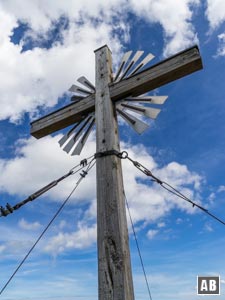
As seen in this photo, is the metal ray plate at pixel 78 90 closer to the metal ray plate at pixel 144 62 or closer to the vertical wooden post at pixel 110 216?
the vertical wooden post at pixel 110 216

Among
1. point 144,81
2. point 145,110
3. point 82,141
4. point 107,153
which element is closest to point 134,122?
point 145,110

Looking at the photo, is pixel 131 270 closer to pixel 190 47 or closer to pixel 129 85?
pixel 129 85

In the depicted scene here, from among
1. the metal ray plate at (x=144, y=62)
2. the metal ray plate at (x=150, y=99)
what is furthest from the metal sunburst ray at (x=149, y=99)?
the metal ray plate at (x=144, y=62)

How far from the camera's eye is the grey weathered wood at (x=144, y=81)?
3.34m

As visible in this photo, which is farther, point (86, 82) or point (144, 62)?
point (86, 82)

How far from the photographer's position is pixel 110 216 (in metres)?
2.85

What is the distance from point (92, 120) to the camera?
387 centimetres

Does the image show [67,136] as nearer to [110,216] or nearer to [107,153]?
[107,153]

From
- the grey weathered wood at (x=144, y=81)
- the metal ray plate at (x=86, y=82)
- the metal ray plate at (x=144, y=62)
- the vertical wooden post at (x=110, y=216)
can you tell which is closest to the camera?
the vertical wooden post at (x=110, y=216)

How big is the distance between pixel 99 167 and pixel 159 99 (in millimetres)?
1124

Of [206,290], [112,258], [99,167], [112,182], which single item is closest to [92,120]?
[99,167]

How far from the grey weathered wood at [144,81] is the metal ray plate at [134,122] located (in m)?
0.20

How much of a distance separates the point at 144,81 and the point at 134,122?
508 mm

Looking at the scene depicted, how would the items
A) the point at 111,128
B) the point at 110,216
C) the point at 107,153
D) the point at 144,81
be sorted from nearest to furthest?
the point at 110,216
the point at 107,153
the point at 111,128
the point at 144,81
